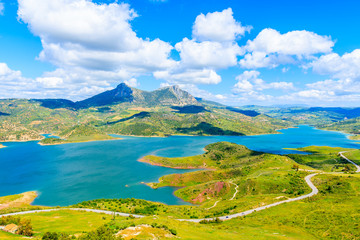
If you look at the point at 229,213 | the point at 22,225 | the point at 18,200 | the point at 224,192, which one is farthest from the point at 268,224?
the point at 18,200

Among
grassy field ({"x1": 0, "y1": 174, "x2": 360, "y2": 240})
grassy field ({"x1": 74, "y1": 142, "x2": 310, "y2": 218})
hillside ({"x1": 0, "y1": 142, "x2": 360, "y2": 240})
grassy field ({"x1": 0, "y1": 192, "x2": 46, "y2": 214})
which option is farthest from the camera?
grassy field ({"x1": 0, "y1": 192, "x2": 46, "y2": 214})

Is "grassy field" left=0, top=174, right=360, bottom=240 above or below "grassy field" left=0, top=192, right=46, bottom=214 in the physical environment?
above

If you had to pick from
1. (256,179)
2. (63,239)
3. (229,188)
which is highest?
(63,239)

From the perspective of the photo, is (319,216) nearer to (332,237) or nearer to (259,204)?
(332,237)

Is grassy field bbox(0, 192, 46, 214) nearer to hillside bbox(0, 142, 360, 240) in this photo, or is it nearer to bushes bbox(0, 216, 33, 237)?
hillside bbox(0, 142, 360, 240)

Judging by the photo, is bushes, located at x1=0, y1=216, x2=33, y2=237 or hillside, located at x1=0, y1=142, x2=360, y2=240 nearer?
hillside, located at x1=0, y1=142, x2=360, y2=240

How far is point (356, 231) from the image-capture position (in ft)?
157

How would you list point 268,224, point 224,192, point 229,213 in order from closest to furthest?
1. point 268,224
2. point 229,213
3. point 224,192

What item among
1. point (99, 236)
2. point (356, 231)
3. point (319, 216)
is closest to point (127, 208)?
point (99, 236)

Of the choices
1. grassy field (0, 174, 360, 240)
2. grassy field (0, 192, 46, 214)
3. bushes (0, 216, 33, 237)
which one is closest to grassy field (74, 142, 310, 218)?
grassy field (0, 174, 360, 240)

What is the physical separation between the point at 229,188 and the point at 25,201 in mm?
142419

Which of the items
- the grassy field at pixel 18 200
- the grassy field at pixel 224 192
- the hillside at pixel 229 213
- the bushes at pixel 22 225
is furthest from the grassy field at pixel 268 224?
the grassy field at pixel 18 200

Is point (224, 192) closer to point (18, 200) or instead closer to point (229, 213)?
point (229, 213)

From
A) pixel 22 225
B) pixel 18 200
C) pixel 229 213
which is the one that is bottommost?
pixel 18 200
